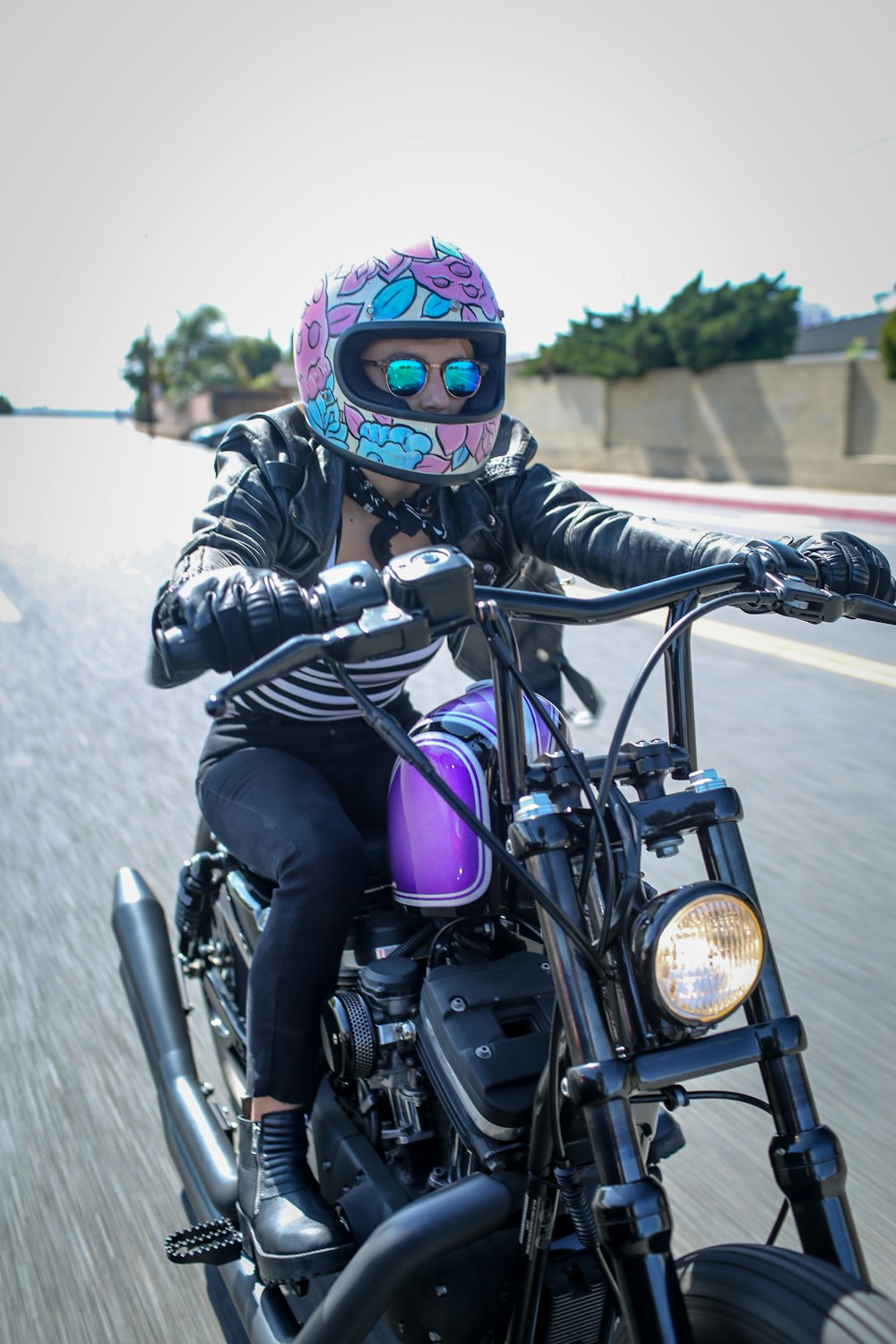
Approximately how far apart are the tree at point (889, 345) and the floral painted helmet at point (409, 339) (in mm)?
21183

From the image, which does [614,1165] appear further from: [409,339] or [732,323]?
[732,323]

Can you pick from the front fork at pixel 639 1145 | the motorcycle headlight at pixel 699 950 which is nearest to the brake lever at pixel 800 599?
the front fork at pixel 639 1145

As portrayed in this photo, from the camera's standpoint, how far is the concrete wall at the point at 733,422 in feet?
75.2

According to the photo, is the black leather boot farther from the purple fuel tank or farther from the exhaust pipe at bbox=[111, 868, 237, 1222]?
the purple fuel tank

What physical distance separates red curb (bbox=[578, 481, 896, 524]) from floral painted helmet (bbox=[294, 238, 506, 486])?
1406cm

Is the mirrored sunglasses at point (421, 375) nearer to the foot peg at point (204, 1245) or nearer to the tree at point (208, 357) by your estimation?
the foot peg at point (204, 1245)

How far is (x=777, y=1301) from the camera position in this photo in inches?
53.4

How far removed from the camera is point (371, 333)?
2211mm

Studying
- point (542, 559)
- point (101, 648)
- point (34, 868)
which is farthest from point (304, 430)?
point (101, 648)

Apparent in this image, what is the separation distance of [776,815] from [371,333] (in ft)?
10.3

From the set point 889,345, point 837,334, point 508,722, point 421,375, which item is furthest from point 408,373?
point 837,334

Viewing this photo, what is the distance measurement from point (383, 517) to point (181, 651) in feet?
3.08

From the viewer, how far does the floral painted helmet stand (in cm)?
222

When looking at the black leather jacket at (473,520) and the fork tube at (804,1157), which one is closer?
the fork tube at (804,1157)
